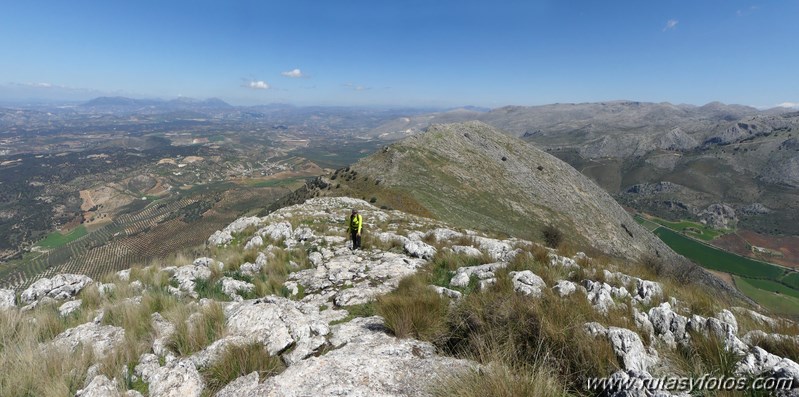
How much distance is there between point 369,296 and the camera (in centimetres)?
773

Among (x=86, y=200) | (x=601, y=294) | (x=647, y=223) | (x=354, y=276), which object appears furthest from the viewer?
(x=86, y=200)

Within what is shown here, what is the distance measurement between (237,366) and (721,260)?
182 m

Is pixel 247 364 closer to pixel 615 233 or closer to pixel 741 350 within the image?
pixel 741 350

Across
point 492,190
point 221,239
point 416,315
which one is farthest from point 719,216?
point 416,315

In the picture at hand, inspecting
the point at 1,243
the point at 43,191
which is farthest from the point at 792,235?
the point at 43,191

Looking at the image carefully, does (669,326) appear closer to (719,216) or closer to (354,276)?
(354,276)

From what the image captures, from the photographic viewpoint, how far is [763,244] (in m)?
155

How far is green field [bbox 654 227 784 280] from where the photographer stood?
391 ft

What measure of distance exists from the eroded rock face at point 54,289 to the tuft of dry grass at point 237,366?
7796 millimetres

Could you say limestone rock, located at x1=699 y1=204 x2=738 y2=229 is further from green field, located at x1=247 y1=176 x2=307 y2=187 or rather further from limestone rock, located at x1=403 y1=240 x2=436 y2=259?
green field, located at x1=247 y1=176 x2=307 y2=187

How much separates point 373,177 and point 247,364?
5135 cm

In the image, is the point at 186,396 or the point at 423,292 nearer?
the point at 186,396

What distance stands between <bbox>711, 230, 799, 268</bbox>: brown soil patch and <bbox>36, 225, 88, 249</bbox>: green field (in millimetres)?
274794

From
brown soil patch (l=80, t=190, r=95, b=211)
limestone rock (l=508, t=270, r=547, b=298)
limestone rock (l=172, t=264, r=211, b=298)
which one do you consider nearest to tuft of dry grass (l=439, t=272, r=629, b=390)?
limestone rock (l=508, t=270, r=547, b=298)
